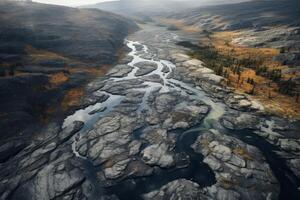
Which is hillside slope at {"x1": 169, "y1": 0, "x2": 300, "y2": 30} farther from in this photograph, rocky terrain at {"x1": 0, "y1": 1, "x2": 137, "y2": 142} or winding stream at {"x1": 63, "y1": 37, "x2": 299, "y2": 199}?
winding stream at {"x1": 63, "y1": 37, "x2": 299, "y2": 199}

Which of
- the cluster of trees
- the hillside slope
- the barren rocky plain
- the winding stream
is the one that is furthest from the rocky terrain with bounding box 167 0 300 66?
the barren rocky plain

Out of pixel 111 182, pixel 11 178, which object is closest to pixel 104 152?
pixel 111 182

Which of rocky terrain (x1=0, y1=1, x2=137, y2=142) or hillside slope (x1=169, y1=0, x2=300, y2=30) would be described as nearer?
rocky terrain (x1=0, y1=1, x2=137, y2=142)

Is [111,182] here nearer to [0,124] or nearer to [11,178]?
[11,178]

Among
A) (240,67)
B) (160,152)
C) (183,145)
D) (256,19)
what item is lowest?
(160,152)

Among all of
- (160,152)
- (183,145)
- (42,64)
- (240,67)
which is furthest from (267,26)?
(42,64)

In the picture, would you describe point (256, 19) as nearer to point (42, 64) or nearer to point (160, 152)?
point (42, 64)

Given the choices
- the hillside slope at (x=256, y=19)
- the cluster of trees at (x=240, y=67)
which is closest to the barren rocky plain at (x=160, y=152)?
the cluster of trees at (x=240, y=67)
